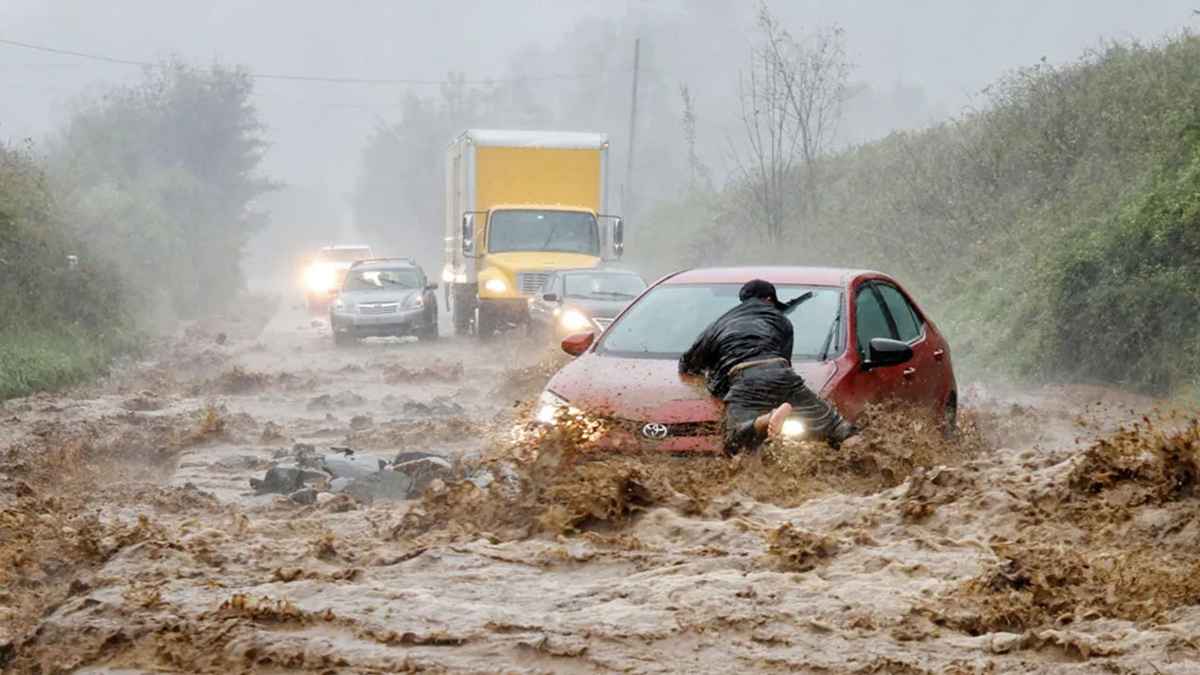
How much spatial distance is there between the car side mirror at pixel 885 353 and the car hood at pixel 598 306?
12227mm

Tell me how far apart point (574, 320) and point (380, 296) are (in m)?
9.21

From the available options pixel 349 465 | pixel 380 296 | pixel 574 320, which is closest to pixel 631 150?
pixel 380 296

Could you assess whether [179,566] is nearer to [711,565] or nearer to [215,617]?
[215,617]

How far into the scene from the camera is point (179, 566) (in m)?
7.15

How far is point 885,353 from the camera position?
984 cm

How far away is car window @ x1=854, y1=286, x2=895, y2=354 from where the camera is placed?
A: 10.4 metres

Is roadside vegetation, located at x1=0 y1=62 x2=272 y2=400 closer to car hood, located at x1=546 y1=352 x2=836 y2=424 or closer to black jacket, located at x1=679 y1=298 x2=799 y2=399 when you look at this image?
car hood, located at x1=546 y1=352 x2=836 y2=424

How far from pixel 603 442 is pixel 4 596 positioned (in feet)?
10.2

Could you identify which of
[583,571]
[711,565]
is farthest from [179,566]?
[711,565]

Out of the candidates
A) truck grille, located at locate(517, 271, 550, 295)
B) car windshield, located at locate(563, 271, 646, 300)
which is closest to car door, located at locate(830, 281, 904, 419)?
car windshield, located at locate(563, 271, 646, 300)

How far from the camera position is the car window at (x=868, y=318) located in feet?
34.0

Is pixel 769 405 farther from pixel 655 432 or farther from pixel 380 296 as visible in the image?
pixel 380 296

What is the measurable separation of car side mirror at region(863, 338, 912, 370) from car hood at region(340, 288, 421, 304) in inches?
842

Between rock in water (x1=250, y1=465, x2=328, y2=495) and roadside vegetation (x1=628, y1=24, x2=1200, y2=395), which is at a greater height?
roadside vegetation (x1=628, y1=24, x2=1200, y2=395)
